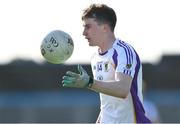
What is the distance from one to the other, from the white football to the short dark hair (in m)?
0.53

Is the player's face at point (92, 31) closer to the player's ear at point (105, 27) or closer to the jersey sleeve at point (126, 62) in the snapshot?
the player's ear at point (105, 27)

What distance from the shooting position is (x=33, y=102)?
145 ft

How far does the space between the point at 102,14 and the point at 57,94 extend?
2985cm

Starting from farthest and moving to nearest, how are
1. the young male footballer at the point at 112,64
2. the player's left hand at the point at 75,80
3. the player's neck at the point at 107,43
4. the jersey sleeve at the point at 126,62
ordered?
the player's neck at the point at 107,43 → the young male footballer at the point at 112,64 → the jersey sleeve at the point at 126,62 → the player's left hand at the point at 75,80

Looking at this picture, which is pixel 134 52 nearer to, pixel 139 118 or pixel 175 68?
pixel 139 118

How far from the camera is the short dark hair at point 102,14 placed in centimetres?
1476

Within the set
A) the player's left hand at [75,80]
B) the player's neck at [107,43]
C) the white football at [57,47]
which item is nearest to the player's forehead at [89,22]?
the player's neck at [107,43]

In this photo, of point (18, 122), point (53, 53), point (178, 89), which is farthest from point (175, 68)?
point (53, 53)

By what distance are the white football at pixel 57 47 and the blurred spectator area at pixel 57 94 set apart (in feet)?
84.5

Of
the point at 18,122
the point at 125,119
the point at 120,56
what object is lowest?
the point at 18,122

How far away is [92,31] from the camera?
1472 cm

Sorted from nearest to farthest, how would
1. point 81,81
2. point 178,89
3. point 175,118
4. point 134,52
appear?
1. point 81,81
2. point 134,52
3. point 175,118
4. point 178,89

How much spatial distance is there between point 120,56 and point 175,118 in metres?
27.4

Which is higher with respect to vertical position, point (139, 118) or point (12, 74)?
point (139, 118)
